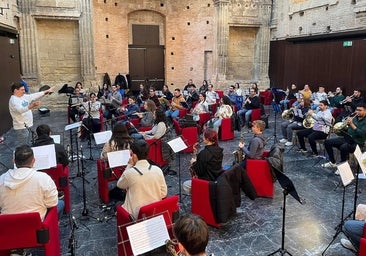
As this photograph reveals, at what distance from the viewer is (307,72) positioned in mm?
14758

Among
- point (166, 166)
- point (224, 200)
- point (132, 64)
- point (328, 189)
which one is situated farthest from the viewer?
point (132, 64)

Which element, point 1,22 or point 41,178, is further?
point 1,22

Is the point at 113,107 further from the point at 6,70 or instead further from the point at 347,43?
the point at 347,43

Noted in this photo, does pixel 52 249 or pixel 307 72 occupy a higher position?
pixel 307 72

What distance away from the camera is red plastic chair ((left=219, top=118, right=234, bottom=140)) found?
964cm

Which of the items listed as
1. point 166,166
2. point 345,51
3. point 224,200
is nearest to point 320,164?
point 166,166

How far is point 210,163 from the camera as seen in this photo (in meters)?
4.75

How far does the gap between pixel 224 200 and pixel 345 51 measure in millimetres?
10217

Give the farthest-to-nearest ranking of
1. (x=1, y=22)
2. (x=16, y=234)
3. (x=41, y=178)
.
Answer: (x=1, y=22), (x=41, y=178), (x=16, y=234)

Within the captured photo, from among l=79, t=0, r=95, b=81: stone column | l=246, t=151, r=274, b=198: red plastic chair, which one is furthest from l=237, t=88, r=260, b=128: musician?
Answer: l=79, t=0, r=95, b=81: stone column

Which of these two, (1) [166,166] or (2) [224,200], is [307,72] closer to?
(1) [166,166]

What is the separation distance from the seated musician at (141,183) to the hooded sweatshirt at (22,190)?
816mm

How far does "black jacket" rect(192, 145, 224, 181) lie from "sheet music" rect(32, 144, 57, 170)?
1952 mm

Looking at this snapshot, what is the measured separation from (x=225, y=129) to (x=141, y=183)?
6242mm
